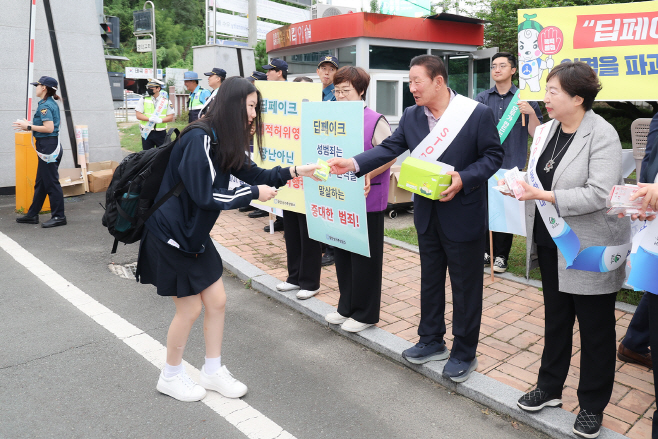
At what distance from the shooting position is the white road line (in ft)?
10.2

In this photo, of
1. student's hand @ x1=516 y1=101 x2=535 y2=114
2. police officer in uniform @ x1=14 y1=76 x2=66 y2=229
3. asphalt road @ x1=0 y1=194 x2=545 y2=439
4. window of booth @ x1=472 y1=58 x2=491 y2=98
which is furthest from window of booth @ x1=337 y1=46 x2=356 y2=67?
asphalt road @ x1=0 y1=194 x2=545 y2=439

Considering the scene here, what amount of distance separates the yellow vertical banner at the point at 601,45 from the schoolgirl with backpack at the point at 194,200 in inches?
98.3

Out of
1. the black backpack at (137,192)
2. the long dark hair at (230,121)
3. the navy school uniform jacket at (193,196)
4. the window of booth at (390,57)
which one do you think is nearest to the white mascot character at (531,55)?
the long dark hair at (230,121)

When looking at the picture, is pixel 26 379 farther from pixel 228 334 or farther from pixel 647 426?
pixel 647 426

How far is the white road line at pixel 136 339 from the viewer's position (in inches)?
123

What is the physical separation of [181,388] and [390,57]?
7.69 metres

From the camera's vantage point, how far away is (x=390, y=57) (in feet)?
31.7

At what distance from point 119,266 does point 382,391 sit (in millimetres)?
3749

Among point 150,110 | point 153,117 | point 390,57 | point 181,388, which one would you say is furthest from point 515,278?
point 150,110

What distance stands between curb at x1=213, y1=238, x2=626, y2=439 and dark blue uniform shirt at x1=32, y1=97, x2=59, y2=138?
436 centimetres

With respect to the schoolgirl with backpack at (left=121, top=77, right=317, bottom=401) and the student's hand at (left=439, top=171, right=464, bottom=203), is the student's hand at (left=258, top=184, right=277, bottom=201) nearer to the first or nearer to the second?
the schoolgirl with backpack at (left=121, top=77, right=317, bottom=401)

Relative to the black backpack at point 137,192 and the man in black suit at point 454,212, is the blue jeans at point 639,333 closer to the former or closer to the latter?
the man in black suit at point 454,212

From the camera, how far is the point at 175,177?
3.08 meters

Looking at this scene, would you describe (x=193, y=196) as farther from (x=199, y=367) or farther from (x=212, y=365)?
(x=199, y=367)
